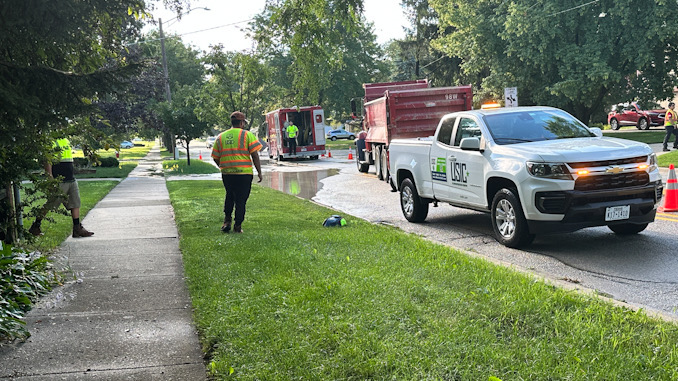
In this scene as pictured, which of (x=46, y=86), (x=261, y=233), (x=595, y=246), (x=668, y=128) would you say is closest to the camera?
(x=46, y=86)

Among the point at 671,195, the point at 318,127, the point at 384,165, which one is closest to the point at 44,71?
the point at 671,195

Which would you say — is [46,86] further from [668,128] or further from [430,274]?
[668,128]

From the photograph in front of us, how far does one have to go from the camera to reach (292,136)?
117ft

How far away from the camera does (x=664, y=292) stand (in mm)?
6438

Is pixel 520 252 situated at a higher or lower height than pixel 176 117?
lower

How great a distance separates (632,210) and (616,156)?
2.20 feet

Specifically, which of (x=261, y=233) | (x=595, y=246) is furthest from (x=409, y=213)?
(x=595, y=246)

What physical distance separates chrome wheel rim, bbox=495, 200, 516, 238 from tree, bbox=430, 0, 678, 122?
25.0 m

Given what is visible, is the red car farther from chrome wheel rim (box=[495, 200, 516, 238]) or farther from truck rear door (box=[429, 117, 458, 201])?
chrome wheel rim (box=[495, 200, 516, 238])

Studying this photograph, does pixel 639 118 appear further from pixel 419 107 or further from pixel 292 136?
pixel 419 107

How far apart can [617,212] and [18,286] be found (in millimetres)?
6548

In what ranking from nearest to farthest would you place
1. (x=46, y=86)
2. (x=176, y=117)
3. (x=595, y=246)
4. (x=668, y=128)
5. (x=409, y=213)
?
(x=46, y=86) < (x=595, y=246) < (x=409, y=213) < (x=668, y=128) < (x=176, y=117)

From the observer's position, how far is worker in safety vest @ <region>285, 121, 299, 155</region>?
3553 centimetres

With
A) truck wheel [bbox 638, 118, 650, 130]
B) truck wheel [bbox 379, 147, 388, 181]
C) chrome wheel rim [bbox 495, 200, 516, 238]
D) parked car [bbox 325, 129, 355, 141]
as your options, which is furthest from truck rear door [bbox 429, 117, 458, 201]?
parked car [bbox 325, 129, 355, 141]
